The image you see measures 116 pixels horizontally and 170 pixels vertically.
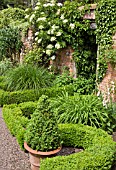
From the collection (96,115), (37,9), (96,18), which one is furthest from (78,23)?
(96,115)

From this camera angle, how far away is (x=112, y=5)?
16.7 ft

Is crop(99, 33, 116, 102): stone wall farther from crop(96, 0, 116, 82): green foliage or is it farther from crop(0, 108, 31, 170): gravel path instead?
crop(0, 108, 31, 170): gravel path

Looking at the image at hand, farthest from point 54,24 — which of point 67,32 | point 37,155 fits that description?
point 37,155

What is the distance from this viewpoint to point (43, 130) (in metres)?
3.14

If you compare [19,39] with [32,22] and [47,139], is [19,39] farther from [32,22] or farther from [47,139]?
[47,139]

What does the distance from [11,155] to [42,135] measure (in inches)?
34.6

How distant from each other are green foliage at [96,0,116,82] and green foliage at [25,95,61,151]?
2.62 metres

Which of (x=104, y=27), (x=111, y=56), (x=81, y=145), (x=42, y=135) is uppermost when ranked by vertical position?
(x=104, y=27)

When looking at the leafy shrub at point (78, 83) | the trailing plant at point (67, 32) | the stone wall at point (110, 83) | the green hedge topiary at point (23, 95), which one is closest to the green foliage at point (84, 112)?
the stone wall at point (110, 83)

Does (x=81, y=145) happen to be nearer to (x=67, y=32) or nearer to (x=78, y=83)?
(x=78, y=83)

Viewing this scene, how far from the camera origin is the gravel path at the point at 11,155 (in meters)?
3.40

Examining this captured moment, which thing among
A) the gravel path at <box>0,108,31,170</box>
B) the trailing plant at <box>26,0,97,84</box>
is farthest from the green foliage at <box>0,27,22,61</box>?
the gravel path at <box>0,108,31,170</box>

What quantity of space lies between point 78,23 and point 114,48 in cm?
133

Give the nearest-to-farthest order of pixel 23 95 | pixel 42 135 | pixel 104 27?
pixel 42 135, pixel 104 27, pixel 23 95
